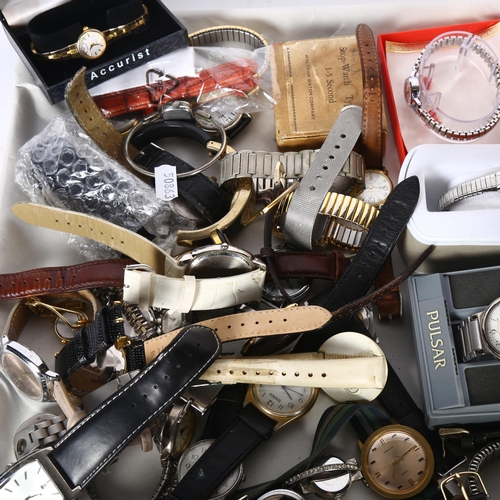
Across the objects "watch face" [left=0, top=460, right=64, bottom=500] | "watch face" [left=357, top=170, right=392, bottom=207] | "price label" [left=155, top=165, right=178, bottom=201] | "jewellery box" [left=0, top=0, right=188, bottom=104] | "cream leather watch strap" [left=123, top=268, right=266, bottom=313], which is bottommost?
"watch face" [left=0, top=460, right=64, bottom=500]

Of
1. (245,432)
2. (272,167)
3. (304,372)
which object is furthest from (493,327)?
(272,167)

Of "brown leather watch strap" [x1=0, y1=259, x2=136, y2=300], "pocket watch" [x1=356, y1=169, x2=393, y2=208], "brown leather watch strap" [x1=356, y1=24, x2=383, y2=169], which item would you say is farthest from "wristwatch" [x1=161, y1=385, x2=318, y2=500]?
"brown leather watch strap" [x1=356, y1=24, x2=383, y2=169]

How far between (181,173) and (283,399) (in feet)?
2.56

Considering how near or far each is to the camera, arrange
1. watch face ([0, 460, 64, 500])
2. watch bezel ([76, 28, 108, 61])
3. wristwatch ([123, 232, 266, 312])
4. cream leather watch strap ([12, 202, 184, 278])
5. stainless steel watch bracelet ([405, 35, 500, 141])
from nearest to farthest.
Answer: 1. watch face ([0, 460, 64, 500])
2. wristwatch ([123, 232, 266, 312])
3. cream leather watch strap ([12, 202, 184, 278])
4. stainless steel watch bracelet ([405, 35, 500, 141])
5. watch bezel ([76, 28, 108, 61])

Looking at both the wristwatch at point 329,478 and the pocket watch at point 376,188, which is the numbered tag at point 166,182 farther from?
the wristwatch at point 329,478

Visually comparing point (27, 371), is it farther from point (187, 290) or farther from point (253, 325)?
point (253, 325)

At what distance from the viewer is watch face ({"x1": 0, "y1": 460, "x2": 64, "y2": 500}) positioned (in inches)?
51.2

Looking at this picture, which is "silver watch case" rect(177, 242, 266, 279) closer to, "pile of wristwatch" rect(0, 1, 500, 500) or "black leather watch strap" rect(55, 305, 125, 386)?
"pile of wristwatch" rect(0, 1, 500, 500)

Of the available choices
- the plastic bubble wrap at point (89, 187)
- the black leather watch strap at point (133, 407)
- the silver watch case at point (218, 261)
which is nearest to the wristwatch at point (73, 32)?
the plastic bubble wrap at point (89, 187)

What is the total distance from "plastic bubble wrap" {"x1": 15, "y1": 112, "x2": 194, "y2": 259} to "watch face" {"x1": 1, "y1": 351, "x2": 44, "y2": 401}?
1.44 feet

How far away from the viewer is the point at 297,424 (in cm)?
168

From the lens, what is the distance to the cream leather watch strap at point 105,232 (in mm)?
1656

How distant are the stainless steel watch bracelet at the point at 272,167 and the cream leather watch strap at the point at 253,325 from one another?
0.49 metres

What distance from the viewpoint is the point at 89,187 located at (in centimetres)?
186
